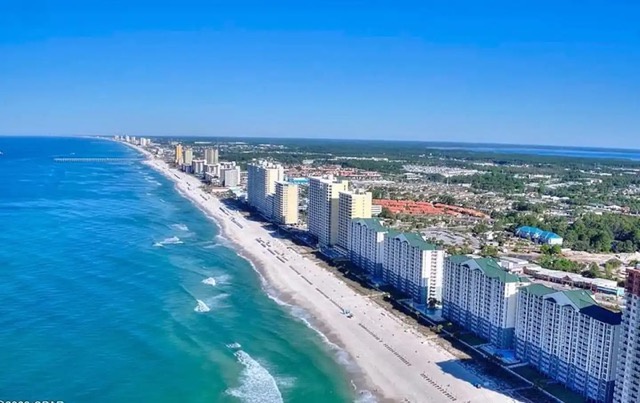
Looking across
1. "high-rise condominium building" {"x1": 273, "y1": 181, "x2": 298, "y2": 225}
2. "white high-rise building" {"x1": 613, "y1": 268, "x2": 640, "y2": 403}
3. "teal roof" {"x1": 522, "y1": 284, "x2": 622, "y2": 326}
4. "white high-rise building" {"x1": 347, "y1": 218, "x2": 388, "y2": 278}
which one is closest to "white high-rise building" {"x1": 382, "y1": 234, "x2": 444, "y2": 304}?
"white high-rise building" {"x1": 347, "y1": 218, "x2": 388, "y2": 278}

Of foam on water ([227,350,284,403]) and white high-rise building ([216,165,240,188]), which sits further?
white high-rise building ([216,165,240,188])

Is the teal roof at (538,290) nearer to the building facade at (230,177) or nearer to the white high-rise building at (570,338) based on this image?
the white high-rise building at (570,338)

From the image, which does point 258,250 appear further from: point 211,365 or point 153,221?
point 211,365

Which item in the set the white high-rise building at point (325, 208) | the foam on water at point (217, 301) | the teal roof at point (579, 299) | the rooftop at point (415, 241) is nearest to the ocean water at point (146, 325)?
the foam on water at point (217, 301)

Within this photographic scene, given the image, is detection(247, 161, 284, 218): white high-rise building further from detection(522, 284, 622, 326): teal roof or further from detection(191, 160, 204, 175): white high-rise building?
detection(522, 284, 622, 326): teal roof

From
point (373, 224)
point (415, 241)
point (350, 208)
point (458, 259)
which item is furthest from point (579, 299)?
point (350, 208)

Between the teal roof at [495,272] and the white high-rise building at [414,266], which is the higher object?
the teal roof at [495,272]

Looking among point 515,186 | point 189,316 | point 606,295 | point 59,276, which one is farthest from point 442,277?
point 515,186
